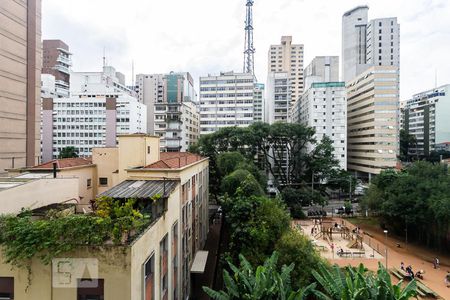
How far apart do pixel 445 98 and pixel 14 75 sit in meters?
107

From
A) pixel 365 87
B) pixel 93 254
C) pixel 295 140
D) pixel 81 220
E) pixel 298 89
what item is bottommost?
pixel 93 254

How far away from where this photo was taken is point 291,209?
4381 centimetres

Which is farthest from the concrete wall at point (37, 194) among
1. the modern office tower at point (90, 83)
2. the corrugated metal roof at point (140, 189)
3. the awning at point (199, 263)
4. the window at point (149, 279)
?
the modern office tower at point (90, 83)

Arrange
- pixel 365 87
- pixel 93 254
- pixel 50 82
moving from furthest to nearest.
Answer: pixel 50 82, pixel 365 87, pixel 93 254

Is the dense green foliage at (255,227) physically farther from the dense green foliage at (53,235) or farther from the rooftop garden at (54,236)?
the dense green foliage at (53,235)

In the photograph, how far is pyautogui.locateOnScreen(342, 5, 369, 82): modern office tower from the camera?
109525mm

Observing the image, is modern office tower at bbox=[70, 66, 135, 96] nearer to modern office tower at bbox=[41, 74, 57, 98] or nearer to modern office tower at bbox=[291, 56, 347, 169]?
modern office tower at bbox=[41, 74, 57, 98]

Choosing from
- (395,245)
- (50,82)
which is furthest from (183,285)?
(50,82)

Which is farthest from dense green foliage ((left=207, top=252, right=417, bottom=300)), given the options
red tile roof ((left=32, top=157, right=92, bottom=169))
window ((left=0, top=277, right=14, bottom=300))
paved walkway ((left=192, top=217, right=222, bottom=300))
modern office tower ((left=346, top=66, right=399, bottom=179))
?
modern office tower ((left=346, top=66, right=399, bottom=179))

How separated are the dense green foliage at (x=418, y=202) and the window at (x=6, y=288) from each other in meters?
31.7

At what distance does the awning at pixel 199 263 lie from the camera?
19141 millimetres

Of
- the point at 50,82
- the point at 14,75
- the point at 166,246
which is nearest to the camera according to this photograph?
the point at 166,246

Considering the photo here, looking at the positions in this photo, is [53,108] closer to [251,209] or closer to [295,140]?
[295,140]

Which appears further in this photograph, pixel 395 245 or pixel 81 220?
pixel 395 245
